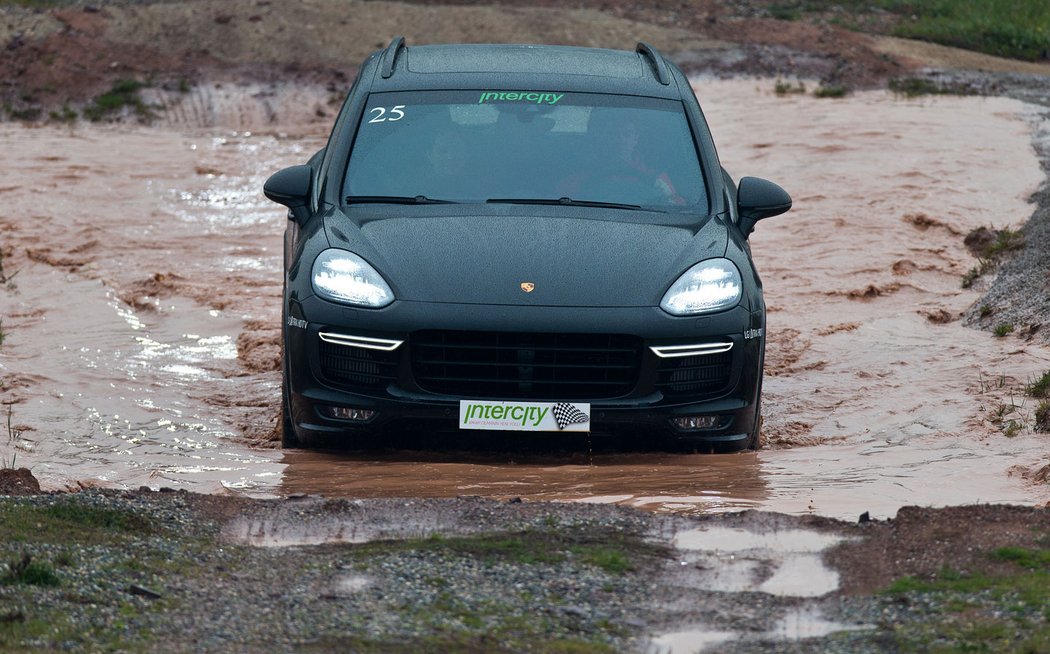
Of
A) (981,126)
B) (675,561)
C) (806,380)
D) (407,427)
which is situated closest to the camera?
(675,561)

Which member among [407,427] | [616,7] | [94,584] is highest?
[94,584]

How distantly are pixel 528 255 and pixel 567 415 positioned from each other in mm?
668

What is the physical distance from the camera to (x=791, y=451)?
24.3 ft

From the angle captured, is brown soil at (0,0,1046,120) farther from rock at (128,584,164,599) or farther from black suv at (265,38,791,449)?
rock at (128,584,164,599)

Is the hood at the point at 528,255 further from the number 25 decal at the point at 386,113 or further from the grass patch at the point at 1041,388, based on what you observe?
the grass patch at the point at 1041,388

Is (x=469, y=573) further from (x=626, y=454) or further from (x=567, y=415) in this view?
(x=626, y=454)

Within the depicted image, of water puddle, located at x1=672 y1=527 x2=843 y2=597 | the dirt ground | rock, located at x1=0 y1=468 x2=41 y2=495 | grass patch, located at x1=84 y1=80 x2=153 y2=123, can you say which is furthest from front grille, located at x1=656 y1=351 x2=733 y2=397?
grass patch, located at x1=84 y1=80 x2=153 y2=123

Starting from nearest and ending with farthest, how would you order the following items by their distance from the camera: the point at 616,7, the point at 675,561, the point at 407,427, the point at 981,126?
the point at 675,561, the point at 407,427, the point at 981,126, the point at 616,7

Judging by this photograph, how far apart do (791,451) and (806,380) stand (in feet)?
6.25

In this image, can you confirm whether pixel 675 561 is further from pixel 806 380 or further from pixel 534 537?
pixel 806 380

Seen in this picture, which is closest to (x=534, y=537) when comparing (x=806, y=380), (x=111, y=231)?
(x=806, y=380)

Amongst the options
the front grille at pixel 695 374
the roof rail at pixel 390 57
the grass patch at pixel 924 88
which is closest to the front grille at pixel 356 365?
the front grille at pixel 695 374

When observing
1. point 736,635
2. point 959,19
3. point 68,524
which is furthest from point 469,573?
point 959,19

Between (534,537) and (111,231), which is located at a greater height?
(534,537)
